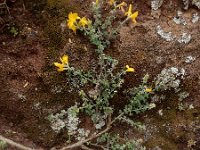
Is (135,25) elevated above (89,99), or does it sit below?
above

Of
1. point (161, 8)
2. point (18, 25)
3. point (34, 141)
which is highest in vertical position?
point (161, 8)

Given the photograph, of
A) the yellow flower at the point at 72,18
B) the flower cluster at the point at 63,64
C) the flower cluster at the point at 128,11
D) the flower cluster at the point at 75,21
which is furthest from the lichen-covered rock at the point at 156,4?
the flower cluster at the point at 63,64

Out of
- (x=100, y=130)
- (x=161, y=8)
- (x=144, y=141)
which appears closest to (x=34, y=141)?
(x=100, y=130)

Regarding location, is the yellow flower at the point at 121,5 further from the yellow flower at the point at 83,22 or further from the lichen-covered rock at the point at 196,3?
the lichen-covered rock at the point at 196,3

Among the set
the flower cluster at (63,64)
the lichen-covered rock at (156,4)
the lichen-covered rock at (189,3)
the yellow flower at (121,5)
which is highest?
the lichen-covered rock at (189,3)

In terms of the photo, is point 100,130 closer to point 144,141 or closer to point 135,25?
point 144,141

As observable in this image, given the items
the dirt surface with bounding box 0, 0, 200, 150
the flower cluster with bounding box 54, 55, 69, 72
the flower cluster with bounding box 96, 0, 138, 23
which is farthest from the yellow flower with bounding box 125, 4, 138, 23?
the flower cluster with bounding box 54, 55, 69, 72

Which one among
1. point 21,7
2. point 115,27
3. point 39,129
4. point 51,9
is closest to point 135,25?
point 115,27

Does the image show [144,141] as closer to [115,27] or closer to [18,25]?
[115,27]
